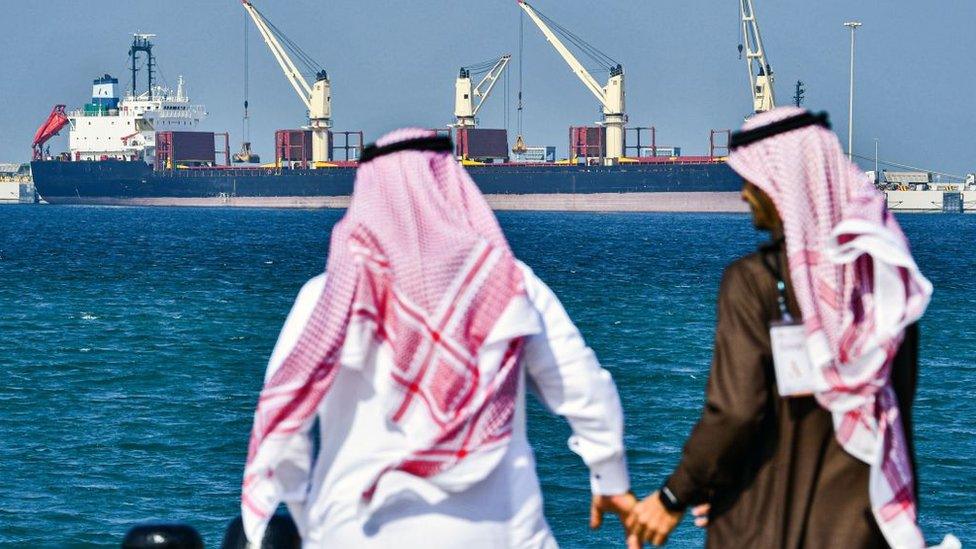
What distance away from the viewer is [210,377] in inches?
820

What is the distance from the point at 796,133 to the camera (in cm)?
338

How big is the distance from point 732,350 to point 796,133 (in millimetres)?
486

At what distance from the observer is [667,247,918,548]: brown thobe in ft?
10.8

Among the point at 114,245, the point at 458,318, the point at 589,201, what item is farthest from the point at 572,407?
the point at 589,201

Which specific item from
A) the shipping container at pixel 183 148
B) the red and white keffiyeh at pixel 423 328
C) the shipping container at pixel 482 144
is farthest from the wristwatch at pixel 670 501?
the shipping container at pixel 183 148

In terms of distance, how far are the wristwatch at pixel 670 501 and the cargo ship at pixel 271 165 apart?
90365 mm

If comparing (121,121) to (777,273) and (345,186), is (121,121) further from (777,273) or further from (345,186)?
(777,273)

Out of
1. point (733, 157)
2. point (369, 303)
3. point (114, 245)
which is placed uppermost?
point (733, 157)

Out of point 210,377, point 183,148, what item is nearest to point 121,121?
point 183,148

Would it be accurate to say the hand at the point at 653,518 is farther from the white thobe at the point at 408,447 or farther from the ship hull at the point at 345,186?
the ship hull at the point at 345,186

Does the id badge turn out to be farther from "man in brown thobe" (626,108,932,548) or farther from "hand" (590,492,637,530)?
"hand" (590,492,637,530)

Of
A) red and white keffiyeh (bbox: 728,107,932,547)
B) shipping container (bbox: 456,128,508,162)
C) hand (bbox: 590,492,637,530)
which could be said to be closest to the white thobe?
hand (bbox: 590,492,637,530)

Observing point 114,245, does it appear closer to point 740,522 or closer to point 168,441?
point 168,441

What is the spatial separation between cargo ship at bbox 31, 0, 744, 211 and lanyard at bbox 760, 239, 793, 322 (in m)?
90.4
